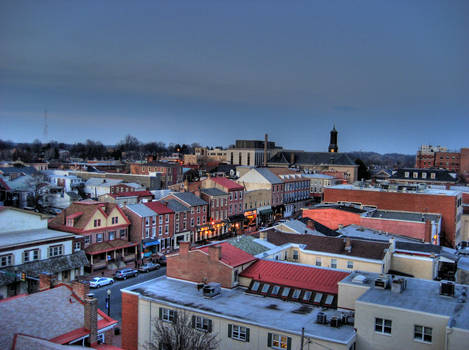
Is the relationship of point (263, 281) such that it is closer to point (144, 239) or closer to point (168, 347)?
point (168, 347)

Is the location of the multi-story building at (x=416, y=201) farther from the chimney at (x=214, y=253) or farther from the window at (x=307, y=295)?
the chimney at (x=214, y=253)

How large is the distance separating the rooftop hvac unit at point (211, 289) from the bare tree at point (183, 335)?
2.32 metres

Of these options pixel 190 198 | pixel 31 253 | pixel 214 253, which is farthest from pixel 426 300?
pixel 190 198

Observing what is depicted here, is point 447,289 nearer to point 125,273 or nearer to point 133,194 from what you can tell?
point 125,273

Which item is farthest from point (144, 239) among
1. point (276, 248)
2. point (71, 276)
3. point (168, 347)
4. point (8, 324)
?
point (8, 324)

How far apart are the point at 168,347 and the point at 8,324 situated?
7800 mm

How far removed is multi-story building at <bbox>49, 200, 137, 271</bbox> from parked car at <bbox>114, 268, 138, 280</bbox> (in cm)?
353

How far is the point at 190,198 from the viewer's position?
202 ft

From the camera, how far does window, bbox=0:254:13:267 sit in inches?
1404

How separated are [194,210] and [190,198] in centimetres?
207

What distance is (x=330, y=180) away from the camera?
105 meters

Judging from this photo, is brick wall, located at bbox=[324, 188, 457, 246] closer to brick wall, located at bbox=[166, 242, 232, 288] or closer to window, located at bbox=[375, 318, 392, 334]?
brick wall, located at bbox=[166, 242, 232, 288]

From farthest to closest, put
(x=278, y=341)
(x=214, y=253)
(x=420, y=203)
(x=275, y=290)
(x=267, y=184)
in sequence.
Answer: (x=267, y=184) → (x=420, y=203) → (x=214, y=253) → (x=275, y=290) → (x=278, y=341)

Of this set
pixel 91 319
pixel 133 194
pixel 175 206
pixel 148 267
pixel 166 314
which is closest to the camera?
pixel 91 319
